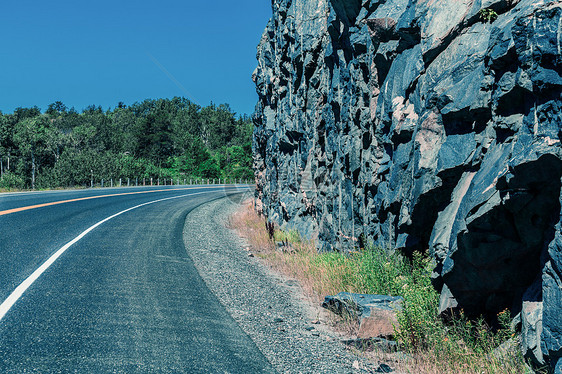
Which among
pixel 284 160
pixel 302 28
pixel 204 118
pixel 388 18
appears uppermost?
pixel 204 118

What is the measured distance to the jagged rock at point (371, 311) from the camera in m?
5.30

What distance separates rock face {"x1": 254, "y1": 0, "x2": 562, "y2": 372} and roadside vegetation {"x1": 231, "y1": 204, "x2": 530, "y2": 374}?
0.98ft

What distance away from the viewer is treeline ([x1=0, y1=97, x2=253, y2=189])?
56.0m

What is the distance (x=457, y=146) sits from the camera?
520 centimetres

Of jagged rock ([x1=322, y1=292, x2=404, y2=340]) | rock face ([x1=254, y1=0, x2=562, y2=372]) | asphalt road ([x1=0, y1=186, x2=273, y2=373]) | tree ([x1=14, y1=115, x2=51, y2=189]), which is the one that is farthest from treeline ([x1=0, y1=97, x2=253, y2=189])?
jagged rock ([x1=322, y1=292, x2=404, y2=340])

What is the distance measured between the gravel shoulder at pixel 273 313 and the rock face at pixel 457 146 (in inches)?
66.9

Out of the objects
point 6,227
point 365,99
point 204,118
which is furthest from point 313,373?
point 204,118

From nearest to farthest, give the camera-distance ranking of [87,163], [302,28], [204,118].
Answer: [302,28], [87,163], [204,118]

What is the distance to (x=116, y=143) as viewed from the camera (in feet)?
286

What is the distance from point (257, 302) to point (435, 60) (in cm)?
482

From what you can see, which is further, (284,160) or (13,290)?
(284,160)

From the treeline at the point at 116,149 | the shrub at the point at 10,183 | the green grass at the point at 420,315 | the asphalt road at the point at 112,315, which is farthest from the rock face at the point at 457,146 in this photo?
the treeline at the point at 116,149

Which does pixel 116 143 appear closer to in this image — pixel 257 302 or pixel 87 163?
pixel 87 163

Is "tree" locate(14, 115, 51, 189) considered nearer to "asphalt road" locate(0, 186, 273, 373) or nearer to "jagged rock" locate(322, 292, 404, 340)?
"asphalt road" locate(0, 186, 273, 373)
